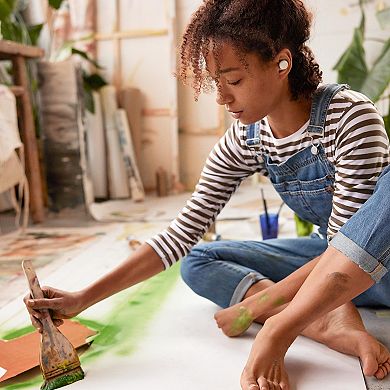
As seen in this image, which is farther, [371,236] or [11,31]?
[11,31]

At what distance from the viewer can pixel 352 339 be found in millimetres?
1149

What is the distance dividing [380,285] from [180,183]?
2.75 meters

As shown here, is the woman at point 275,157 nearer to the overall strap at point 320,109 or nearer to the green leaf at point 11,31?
the overall strap at point 320,109

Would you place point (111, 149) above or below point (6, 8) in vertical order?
below

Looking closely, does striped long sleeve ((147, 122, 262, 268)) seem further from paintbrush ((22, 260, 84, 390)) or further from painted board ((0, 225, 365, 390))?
paintbrush ((22, 260, 84, 390))

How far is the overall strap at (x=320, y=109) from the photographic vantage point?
1.17m

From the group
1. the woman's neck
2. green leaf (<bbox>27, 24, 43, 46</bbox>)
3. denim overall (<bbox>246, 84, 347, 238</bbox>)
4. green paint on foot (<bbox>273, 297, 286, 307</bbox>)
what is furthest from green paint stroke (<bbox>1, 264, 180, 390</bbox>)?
green leaf (<bbox>27, 24, 43, 46</bbox>)

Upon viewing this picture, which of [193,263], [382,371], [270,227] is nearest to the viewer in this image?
[382,371]

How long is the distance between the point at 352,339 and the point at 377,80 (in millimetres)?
1542

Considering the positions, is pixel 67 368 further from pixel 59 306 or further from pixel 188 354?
pixel 188 354

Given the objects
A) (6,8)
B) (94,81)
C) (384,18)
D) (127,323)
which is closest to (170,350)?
(127,323)

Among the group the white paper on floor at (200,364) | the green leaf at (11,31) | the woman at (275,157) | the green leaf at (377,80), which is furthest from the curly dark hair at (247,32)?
the green leaf at (11,31)

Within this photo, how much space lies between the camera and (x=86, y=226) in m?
2.73

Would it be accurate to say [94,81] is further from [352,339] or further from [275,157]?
[352,339]
